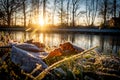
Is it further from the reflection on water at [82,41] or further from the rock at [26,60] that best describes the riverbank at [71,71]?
the reflection on water at [82,41]

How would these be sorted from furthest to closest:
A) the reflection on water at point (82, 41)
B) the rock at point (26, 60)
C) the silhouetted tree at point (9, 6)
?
1. the silhouetted tree at point (9, 6)
2. the reflection on water at point (82, 41)
3. the rock at point (26, 60)

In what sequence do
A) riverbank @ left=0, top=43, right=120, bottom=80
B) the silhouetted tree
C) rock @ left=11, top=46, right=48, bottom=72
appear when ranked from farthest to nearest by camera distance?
the silhouetted tree < rock @ left=11, top=46, right=48, bottom=72 < riverbank @ left=0, top=43, right=120, bottom=80

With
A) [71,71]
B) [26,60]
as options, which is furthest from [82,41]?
[71,71]

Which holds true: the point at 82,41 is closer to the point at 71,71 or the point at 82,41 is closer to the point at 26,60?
the point at 26,60

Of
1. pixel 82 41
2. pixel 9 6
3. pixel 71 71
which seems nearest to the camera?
pixel 71 71

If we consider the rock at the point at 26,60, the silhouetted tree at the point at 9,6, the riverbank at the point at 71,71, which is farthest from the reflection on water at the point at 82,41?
the silhouetted tree at the point at 9,6

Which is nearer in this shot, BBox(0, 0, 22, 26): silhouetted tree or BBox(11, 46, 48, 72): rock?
BBox(11, 46, 48, 72): rock

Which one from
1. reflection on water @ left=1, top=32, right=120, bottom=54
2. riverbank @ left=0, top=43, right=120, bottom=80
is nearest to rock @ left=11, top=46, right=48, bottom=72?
riverbank @ left=0, top=43, right=120, bottom=80

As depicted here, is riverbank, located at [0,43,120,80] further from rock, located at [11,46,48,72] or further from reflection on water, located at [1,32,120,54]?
reflection on water, located at [1,32,120,54]

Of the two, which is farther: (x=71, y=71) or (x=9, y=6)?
(x=9, y=6)

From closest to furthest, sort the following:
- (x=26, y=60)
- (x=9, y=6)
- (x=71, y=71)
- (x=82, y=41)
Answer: (x=71, y=71)
(x=26, y=60)
(x=82, y=41)
(x=9, y=6)

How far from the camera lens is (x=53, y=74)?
2.12m

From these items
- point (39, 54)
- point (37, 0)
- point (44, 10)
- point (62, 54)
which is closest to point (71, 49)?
point (62, 54)

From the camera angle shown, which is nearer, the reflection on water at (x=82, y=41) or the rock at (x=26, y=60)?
the rock at (x=26, y=60)
